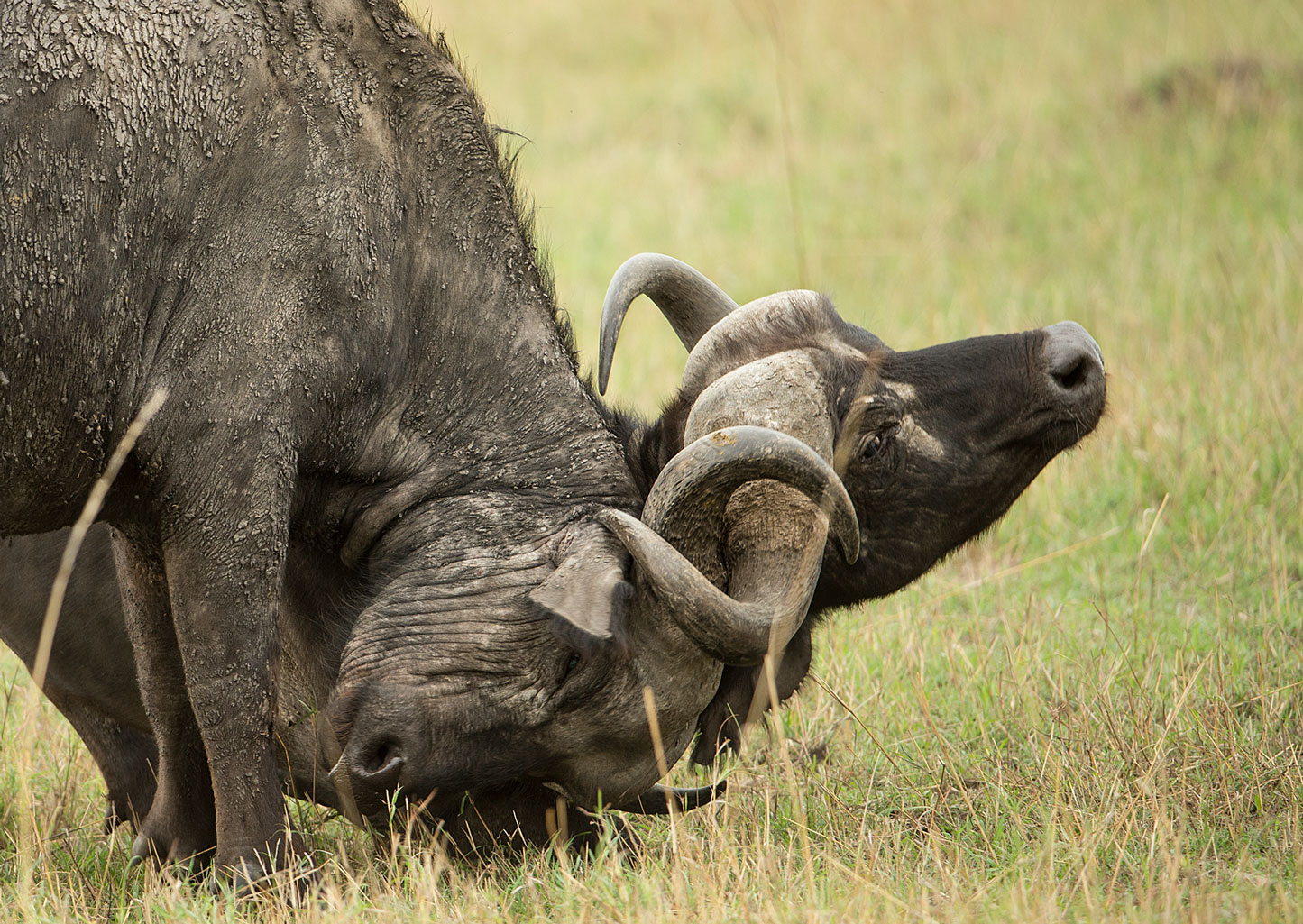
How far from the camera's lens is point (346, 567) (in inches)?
173

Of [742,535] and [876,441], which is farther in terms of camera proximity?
[876,441]

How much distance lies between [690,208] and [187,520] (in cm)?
947

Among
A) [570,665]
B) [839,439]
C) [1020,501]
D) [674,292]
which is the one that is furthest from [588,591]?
[1020,501]

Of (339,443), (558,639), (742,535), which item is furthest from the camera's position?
(742,535)

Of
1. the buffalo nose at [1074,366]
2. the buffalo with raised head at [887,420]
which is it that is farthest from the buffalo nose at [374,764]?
the buffalo nose at [1074,366]

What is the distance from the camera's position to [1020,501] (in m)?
7.62

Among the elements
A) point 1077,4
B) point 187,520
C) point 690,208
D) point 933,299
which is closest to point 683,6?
point 1077,4

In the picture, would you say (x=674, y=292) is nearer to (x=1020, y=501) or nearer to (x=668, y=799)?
(x=668, y=799)

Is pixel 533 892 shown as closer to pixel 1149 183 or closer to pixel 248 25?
pixel 248 25

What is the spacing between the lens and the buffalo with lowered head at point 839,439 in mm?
4344

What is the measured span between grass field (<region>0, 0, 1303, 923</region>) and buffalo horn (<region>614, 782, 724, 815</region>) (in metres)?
0.12

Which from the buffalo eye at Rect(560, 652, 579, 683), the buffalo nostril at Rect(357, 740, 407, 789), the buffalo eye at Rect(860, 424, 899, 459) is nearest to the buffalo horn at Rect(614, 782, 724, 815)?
the buffalo eye at Rect(560, 652, 579, 683)

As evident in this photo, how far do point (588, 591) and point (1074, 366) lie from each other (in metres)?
1.71

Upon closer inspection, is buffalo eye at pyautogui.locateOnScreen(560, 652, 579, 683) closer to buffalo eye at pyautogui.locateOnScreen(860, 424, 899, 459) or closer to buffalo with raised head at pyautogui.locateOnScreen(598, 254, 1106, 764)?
buffalo with raised head at pyautogui.locateOnScreen(598, 254, 1106, 764)
